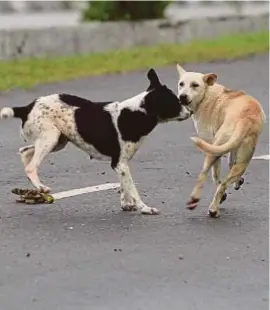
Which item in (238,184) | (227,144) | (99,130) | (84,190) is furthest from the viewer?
(84,190)

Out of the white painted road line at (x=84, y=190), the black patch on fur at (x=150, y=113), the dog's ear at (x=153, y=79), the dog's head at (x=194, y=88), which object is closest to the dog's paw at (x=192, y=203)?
the black patch on fur at (x=150, y=113)

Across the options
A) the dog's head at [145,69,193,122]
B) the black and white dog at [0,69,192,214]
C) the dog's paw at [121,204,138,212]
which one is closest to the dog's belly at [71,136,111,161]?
the black and white dog at [0,69,192,214]

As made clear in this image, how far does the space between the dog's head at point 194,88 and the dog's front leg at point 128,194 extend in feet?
2.44

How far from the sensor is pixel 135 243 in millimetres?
7559

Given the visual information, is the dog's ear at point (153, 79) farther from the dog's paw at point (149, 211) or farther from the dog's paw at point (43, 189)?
the dog's paw at point (43, 189)

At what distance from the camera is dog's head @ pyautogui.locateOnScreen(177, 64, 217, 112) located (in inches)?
340

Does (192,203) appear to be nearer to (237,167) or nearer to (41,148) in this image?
(237,167)

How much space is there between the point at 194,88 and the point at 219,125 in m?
0.40

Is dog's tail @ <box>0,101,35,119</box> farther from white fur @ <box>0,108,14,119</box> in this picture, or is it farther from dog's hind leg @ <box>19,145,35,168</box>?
dog's hind leg @ <box>19,145,35,168</box>

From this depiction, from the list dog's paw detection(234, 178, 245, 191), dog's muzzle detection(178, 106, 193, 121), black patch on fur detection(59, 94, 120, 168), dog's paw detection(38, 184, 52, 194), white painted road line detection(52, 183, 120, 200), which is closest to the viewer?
black patch on fur detection(59, 94, 120, 168)

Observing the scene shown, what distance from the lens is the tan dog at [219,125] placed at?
817 cm

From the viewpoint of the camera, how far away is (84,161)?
10.6 metres


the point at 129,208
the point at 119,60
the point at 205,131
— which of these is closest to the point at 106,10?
the point at 119,60

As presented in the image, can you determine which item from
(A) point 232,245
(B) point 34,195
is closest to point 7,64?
(B) point 34,195
